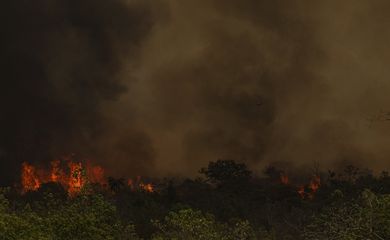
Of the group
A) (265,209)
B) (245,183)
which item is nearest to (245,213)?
(265,209)

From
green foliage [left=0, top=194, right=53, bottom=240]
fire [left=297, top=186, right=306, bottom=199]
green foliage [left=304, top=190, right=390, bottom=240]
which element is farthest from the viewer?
fire [left=297, top=186, right=306, bottom=199]

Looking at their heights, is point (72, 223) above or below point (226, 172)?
below

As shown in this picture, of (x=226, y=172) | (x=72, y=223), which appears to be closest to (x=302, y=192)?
(x=226, y=172)

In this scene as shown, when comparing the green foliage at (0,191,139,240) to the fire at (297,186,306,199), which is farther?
the fire at (297,186,306,199)

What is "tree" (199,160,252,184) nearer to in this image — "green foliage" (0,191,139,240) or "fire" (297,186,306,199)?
"fire" (297,186,306,199)

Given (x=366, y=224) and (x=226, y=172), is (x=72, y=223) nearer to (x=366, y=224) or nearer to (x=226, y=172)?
(x=366, y=224)

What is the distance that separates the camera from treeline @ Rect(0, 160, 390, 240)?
39.0 metres

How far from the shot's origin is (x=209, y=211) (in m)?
127

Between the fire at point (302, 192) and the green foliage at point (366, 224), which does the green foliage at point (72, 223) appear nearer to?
the green foliage at point (366, 224)

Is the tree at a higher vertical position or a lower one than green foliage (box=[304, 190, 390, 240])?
higher

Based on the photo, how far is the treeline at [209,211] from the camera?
39.0 m

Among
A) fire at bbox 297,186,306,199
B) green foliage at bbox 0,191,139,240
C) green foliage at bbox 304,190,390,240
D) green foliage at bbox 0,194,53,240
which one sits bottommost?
green foliage at bbox 304,190,390,240

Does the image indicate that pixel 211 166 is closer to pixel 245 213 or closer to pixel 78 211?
pixel 245 213

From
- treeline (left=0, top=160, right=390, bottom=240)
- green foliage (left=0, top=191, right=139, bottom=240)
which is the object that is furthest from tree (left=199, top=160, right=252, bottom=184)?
green foliage (left=0, top=191, right=139, bottom=240)
